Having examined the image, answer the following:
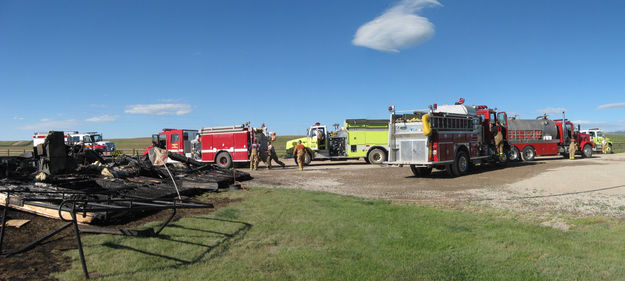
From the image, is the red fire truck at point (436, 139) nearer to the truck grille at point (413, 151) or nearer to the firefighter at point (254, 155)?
the truck grille at point (413, 151)

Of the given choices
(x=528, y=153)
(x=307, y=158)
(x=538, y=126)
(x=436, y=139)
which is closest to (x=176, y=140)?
(x=307, y=158)

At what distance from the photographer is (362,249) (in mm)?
4832

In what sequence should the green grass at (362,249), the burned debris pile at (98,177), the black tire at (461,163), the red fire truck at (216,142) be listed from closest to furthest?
1. the green grass at (362,249)
2. the burned debris pile at (98,177)
3. the black tire at (461,163)
4. the red fire truck at (216,142)

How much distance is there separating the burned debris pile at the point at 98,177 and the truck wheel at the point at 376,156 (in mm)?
11055

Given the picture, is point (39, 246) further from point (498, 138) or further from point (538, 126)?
point (538, 126)

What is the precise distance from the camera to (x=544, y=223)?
633 cm

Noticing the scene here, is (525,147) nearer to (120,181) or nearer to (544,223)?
(544,223)

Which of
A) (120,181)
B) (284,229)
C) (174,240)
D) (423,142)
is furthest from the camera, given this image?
(423,142)

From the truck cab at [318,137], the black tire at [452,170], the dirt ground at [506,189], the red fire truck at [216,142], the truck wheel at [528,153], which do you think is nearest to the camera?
the dirt ground at [506,189]

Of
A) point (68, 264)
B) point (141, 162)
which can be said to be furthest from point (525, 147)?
point (68, 264)

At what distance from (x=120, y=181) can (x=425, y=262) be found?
8059 mm

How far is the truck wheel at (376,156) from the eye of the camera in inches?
895

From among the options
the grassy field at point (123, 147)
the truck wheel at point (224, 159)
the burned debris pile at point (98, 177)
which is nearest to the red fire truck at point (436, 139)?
the burned debris pile at point (98, 177)

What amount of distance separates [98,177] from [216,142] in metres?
11.6
